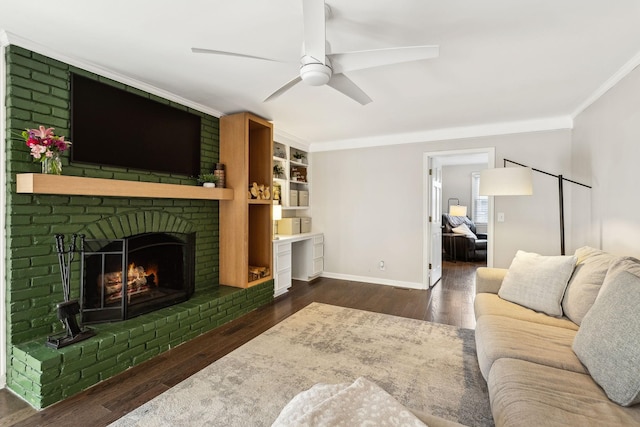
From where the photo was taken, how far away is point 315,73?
1650 mm

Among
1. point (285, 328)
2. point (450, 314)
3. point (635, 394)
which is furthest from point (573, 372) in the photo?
point (285, 328)

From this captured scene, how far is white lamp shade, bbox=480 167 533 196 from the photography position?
3023mm

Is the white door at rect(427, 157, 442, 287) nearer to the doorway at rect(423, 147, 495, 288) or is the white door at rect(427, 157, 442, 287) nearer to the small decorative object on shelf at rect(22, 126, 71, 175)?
→ the doorway at rect(423, 147, 495, 288)

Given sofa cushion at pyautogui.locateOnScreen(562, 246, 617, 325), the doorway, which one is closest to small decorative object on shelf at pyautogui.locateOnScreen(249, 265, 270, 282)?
the doorway

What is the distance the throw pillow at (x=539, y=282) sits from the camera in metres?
2.19

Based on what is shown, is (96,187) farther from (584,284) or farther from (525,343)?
(584,284)

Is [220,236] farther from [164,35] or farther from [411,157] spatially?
[411,157]

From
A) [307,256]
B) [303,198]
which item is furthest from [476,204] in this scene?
[307,256]

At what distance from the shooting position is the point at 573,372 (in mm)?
1480

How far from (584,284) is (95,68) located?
3.99 metres

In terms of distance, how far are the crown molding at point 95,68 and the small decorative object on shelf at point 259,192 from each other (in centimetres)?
103

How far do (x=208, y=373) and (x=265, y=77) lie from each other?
245cm

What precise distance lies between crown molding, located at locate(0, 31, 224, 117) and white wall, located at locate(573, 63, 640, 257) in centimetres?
396

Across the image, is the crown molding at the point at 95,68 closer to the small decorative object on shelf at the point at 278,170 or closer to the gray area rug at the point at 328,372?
the small decorative object on shelf at the point at 278,170
